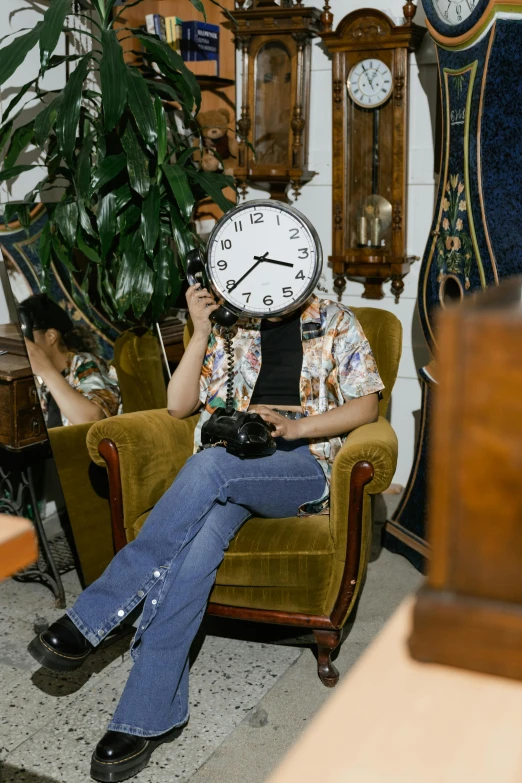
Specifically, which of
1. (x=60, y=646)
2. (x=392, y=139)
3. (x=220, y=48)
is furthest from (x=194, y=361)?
(x=220, y=48)

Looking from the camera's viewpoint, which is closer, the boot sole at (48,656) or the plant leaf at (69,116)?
the boot sole at (48,656)

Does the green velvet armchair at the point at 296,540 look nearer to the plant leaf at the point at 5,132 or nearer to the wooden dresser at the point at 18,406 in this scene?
the wooden dresser at the point at 18,406

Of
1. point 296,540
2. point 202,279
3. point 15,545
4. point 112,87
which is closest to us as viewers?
Result: point 15,545

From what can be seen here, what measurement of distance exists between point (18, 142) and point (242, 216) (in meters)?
0.91

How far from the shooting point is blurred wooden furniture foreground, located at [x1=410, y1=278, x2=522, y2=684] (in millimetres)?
493

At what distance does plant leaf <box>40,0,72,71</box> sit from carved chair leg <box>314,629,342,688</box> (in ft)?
5.77

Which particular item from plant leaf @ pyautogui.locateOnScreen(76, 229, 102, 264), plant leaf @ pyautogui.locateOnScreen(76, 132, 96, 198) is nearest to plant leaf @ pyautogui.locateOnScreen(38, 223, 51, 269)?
plant leaf @ pyautogui.locateOnScreen(76, 229, 102, 264)

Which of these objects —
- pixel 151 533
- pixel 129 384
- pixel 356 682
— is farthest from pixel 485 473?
pixel 129 384

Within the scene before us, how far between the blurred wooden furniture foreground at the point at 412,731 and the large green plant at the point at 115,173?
85.9 inches

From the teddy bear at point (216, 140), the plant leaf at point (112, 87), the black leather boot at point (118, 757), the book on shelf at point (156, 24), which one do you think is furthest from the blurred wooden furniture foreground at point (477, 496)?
the book on shelf at point (156, 24)

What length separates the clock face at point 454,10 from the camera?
2.47 meters

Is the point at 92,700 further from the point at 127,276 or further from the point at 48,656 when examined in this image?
the point at 127,276

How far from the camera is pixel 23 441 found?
2.64 m

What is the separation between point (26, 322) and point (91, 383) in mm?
262
